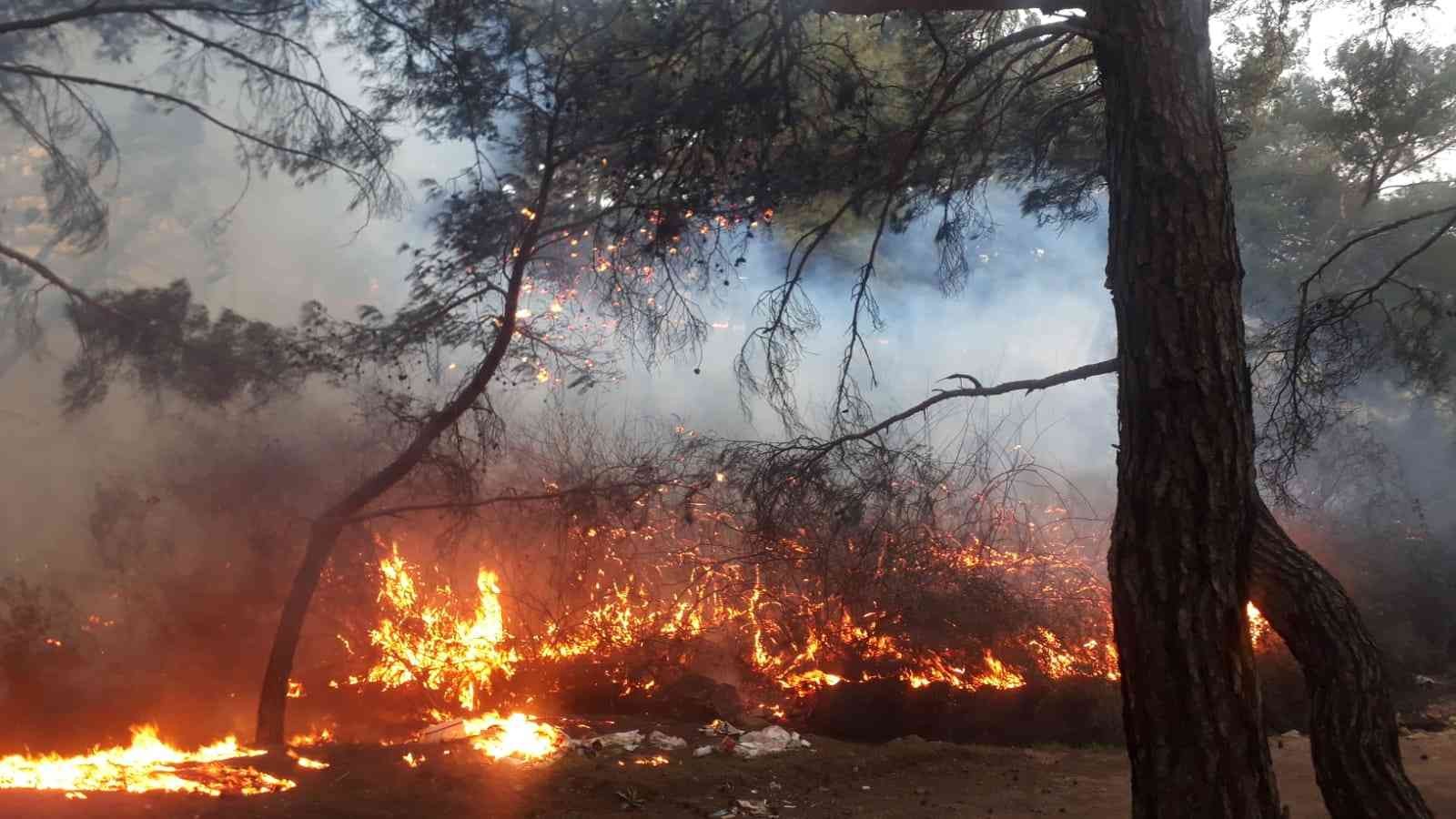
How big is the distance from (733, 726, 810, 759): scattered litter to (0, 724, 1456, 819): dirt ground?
0.17 m

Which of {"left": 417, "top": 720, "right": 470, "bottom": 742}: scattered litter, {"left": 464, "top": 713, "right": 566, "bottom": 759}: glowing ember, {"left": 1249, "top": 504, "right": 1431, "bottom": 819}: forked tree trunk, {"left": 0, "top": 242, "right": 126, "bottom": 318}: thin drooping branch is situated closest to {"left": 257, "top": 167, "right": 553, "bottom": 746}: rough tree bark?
{"left": 417, "top": 720, "right": 470, "bottom": 742}: scattered litter

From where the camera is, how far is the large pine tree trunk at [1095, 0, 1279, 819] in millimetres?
4020

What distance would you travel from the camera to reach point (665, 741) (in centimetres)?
988

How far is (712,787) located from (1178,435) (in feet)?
18.1

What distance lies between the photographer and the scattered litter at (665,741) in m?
9.68

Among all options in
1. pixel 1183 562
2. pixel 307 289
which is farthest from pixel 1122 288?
pixel 307 289

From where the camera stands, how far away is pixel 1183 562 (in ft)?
13.6

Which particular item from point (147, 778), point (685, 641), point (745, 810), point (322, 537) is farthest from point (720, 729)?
point (147, 778)

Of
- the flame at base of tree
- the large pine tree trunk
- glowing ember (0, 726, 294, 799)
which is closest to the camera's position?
the large pine tree trunk

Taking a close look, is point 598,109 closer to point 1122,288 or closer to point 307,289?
point 1122,288

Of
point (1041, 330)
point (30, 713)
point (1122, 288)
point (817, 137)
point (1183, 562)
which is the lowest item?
point (30, 713)

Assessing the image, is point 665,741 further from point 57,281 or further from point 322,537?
point 57,281

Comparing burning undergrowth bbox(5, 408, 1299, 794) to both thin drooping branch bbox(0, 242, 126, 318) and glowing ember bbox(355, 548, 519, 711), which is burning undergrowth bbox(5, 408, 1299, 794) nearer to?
glowing ember bbox(355, 548, 519, 711)

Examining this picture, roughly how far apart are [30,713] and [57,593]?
242 cm
